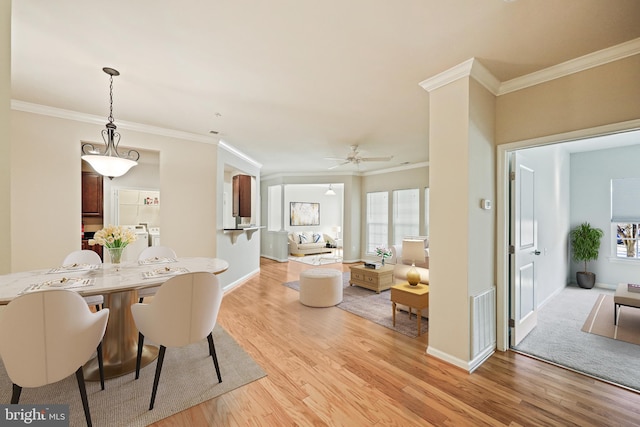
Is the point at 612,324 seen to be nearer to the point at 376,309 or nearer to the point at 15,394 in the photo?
the point at 376,309

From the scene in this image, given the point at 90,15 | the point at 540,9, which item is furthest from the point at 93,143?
the point at 540,9

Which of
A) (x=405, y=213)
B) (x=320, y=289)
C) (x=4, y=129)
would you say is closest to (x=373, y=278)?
(x=320, y=289)

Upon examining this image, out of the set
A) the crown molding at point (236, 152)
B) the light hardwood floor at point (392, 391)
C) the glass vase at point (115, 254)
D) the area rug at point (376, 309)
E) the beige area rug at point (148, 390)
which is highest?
the crown molding at point (236, 152)

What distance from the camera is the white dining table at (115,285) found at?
198cm

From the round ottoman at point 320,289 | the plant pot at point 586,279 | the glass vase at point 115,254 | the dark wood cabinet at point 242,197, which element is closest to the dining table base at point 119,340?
the glass vase at point 115,254

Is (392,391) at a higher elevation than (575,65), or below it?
below

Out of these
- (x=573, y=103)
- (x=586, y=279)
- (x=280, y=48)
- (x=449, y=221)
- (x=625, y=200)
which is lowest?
(x=586, y=279)

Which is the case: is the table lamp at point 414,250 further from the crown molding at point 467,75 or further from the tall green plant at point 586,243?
the tall green plant at point 586,243

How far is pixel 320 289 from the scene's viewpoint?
13.2ft

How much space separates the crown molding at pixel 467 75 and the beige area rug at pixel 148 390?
3.17 m

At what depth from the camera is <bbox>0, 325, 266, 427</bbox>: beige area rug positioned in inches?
71.6

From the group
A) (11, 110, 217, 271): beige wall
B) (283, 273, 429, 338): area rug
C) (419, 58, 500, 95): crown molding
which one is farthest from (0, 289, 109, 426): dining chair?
(419, 58, 500, 95): crown molding

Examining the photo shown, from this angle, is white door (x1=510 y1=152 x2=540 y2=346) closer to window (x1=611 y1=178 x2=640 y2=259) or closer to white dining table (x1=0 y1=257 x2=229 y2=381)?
white dining table (x1=0 y1=257 x2=229 y2=381)

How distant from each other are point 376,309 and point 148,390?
2.87 meters
